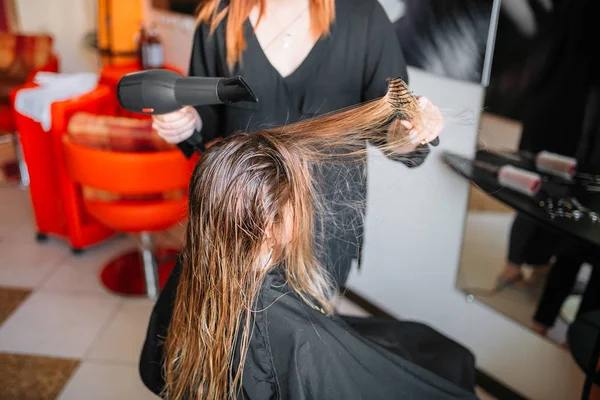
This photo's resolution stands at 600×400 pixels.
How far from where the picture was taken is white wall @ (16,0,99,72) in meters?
3.71

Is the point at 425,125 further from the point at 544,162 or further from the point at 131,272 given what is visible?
the point at 131,272

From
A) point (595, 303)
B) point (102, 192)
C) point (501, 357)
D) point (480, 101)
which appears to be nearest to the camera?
point (595, 303)

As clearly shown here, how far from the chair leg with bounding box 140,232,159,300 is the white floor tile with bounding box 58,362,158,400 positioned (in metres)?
0.42

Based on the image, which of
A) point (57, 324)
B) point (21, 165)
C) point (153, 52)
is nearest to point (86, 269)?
point (57, 324)

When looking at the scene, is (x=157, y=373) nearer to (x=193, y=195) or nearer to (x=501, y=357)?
(x=193, y=195)

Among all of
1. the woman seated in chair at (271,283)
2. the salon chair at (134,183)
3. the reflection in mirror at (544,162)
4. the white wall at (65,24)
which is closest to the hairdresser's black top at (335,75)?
the woman seated in chair at (271,283)

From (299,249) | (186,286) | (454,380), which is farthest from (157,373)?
(454,380)

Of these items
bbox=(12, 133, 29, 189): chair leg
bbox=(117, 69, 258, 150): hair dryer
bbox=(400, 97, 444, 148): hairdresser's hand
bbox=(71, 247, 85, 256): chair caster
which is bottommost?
bbox=(71, 247, 85, 256): chair caster

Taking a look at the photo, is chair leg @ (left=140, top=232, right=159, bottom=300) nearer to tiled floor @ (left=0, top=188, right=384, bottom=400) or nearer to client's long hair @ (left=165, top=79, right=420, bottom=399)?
tiled floor @ (left=0, top=188, right=384, bottom=400)

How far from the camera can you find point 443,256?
181cm

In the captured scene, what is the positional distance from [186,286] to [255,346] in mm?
170

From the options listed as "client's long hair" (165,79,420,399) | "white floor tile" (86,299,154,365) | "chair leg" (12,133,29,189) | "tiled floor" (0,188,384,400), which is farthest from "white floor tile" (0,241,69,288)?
"client's long hair" (165,79,420,399)

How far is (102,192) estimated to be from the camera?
2047 millimetres

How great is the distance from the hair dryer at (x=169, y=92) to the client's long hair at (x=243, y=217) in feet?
0.39
